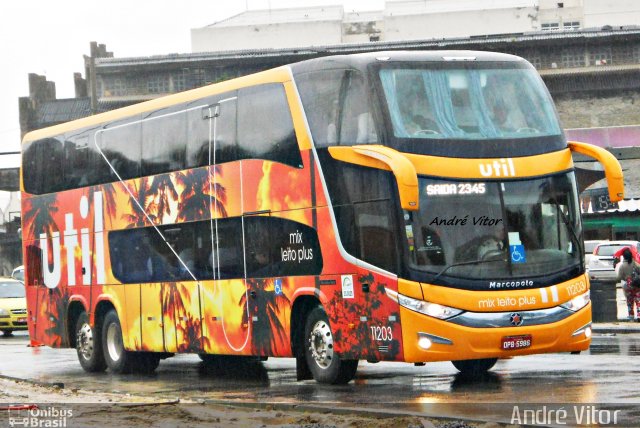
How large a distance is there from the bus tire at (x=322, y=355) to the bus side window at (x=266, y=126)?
1.99 m

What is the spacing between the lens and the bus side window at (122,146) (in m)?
21.2

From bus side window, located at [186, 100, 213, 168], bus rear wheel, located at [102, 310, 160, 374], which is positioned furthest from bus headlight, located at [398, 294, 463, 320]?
bus rear wheel, located at [102, 310, 160, 374]

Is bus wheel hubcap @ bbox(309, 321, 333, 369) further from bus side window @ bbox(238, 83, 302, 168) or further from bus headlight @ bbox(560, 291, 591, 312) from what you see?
bus headlight @ bbox(560, 291, 591, 312)

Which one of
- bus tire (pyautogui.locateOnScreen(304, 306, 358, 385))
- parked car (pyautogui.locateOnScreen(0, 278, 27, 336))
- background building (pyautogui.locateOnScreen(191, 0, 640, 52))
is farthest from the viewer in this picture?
background building (pyautogui.locateOnScreen(191, 0, 640, 52))

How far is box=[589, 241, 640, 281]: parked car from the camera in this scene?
48219 mm

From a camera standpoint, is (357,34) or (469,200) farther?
(357,34)

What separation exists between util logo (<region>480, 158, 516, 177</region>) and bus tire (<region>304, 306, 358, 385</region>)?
2799 millimetres

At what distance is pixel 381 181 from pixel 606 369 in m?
4.02

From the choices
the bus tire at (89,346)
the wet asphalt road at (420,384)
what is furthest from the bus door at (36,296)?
the bus tire at (89,346)

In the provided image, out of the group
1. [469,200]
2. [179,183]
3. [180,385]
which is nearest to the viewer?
[469,200]

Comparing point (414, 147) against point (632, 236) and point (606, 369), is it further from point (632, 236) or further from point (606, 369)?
point (632, 236)

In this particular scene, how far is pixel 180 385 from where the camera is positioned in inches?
734

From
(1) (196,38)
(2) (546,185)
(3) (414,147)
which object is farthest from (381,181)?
(1) (196,38)

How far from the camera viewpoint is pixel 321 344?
55.6 feet
